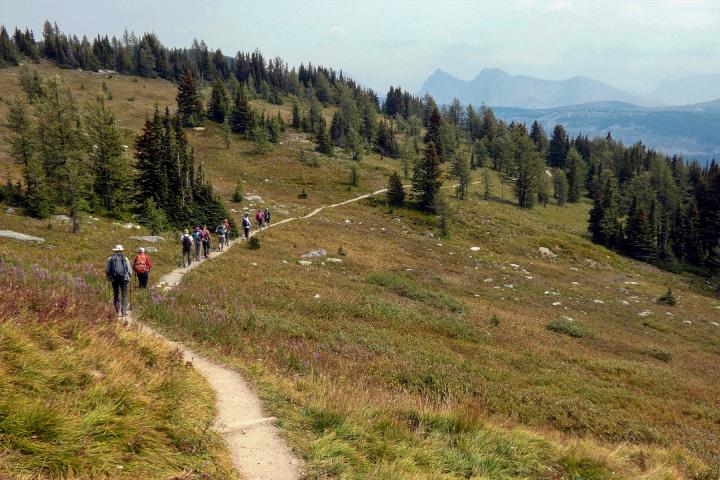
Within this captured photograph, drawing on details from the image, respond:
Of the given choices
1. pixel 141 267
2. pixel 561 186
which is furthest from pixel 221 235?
pixel 561 186

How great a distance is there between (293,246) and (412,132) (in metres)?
123

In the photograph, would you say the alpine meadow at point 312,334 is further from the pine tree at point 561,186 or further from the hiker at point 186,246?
the pine tree at point 561,186

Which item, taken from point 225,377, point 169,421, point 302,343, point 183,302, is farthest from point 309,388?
point 183,302

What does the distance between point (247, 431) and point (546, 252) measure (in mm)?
61198

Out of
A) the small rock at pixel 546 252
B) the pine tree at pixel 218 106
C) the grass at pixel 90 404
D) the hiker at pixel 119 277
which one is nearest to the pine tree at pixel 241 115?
the pine tree at pixel 218 106

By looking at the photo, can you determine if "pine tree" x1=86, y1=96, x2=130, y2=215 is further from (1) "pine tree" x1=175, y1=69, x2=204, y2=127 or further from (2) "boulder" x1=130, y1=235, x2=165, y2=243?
(1) "pine tree" x1=175, y1=69, x2=204, y2=127

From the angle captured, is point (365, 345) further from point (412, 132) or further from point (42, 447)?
point (412, 132)

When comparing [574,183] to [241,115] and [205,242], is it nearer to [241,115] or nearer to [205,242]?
[241,115]

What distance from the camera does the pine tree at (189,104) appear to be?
99625 mm

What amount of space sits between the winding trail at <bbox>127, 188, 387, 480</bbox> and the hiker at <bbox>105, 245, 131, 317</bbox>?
477 centimetres

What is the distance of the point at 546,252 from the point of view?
198 ft

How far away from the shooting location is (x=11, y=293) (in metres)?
7.62

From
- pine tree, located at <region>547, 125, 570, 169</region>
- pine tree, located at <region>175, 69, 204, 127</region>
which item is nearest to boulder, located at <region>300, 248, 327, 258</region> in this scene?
pine tree, located at <region>175, 69, 204, 127</region>

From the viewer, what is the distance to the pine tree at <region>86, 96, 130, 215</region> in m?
36.4
